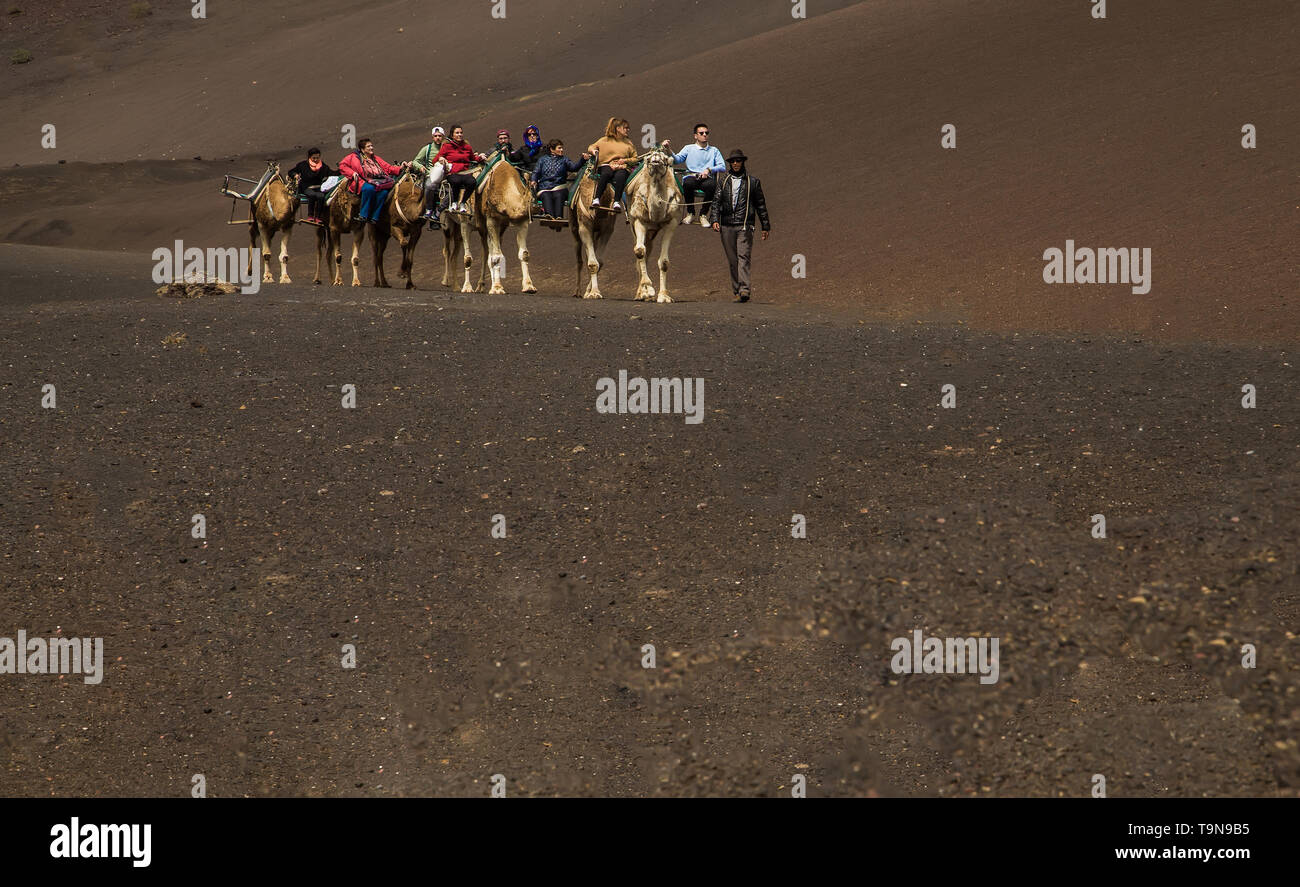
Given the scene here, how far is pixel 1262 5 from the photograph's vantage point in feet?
115

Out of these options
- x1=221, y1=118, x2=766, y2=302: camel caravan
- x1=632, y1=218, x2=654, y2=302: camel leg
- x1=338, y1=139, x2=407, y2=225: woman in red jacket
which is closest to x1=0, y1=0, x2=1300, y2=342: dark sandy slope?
x1=632, y1=218, x2=654, y2=302: camel leg

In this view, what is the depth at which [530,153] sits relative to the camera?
73.9 ft

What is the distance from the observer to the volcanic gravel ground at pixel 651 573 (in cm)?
870

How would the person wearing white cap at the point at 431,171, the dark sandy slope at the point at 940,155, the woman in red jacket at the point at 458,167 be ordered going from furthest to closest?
the dark sandy slope at the point at 940,155, the person wearing white cap at the point at 431,171, the woman in red jacket at the point at 458,167

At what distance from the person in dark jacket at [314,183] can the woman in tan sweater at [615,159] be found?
21.6 ft

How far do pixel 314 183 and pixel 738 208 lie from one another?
9015 millimetres

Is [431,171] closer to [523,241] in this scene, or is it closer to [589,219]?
[523,241]

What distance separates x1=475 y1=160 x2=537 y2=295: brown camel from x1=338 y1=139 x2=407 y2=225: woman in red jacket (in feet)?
9.58

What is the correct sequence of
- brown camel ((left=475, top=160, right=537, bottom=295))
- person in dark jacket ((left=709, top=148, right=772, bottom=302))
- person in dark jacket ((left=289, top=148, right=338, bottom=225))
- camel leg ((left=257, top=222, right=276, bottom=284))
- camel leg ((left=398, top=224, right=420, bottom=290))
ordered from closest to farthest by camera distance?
person in dark jacket ((left=709, top=148, right=772, bottom=302)), brown camel ((left=475, top=160, right=537, bottom=295)), camel leg ((left=398, top=224, right=420, bottom=290)), person in dark jacket ((left=289, top=148, right=338, bottom=225)), camel leg ((left=257, top=222, right=276, bottom=284))

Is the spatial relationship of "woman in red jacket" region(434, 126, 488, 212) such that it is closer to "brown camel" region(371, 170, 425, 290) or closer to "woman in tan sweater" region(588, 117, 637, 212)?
"brown camel" region(371, 170, 425, 290)

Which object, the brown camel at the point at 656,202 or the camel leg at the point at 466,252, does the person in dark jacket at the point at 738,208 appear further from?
the camel leg at the point at 466,252

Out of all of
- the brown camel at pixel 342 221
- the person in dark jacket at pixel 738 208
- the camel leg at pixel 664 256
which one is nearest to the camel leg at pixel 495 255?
the camel leg at pixel 664 256

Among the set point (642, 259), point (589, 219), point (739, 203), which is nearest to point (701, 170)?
point (739, 203)

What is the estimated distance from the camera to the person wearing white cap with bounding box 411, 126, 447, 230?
2367cm
